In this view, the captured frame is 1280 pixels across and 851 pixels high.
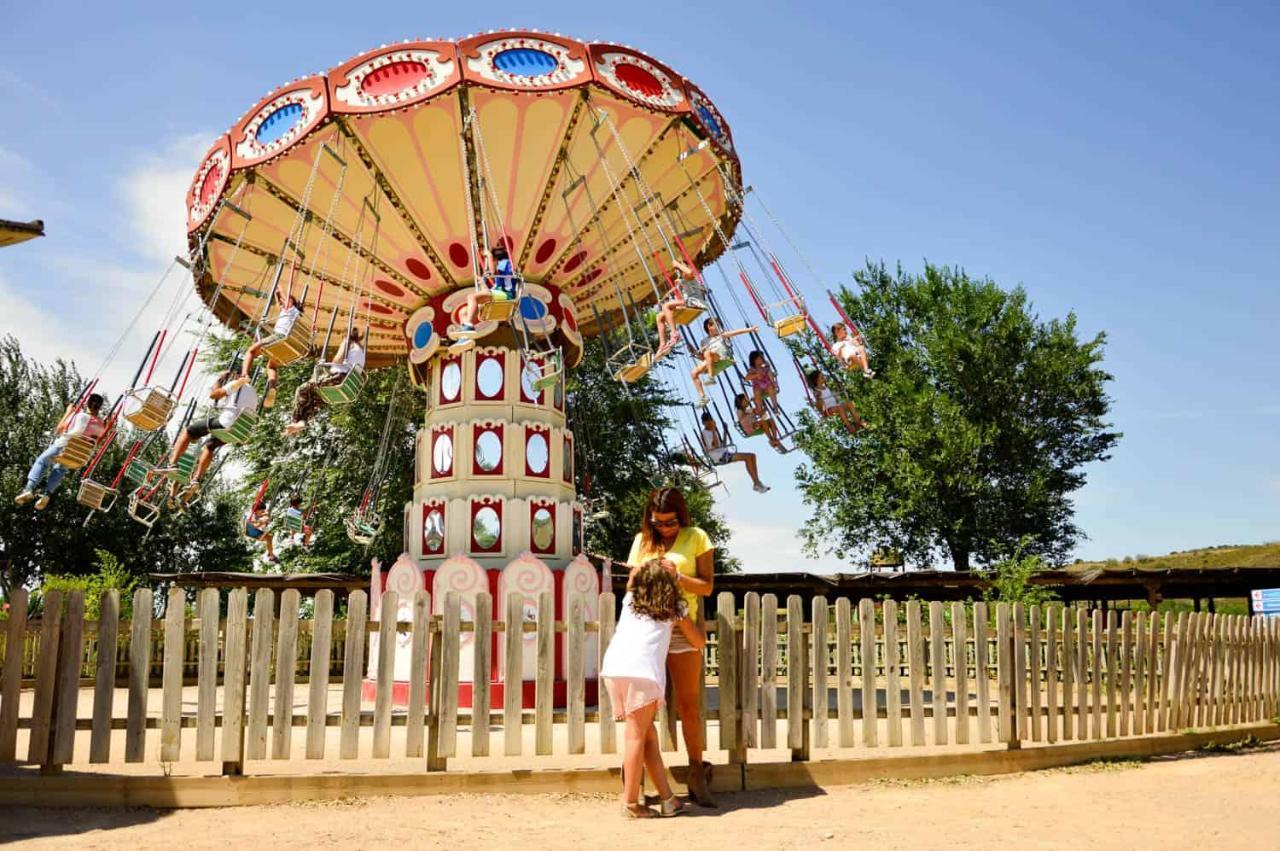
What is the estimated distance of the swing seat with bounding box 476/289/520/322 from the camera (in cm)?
1115

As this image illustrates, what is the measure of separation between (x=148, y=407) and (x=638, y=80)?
6.86m

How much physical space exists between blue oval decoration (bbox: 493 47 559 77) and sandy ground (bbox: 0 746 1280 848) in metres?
8.45

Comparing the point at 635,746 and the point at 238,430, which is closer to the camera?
the point at 635,746

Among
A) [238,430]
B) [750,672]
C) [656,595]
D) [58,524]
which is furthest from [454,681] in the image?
[58,524]

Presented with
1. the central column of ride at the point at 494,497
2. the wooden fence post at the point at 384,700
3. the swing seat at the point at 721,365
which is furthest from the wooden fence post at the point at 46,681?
the swing seat at the point at 721,365

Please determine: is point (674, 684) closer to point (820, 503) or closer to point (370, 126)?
point (370, 126)

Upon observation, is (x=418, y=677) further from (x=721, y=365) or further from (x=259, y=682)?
(x=721, y=365)

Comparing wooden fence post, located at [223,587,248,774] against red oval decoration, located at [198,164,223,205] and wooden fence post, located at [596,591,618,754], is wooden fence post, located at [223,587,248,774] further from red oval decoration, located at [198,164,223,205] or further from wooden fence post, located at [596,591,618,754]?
red oval decoration, located at [198,164,223,205]

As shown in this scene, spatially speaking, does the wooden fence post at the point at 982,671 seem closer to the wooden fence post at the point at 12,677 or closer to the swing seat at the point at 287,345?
the wooden fence post at the point at 12,677

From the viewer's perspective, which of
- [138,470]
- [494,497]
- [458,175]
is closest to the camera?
[458,175]

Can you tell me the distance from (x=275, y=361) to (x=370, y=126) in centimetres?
299

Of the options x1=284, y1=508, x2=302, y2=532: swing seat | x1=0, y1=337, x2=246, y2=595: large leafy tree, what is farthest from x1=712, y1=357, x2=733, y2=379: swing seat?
x1=0, y1=337, x2=246, y2=595: large leafy tree

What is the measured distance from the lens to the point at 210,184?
13.3 m

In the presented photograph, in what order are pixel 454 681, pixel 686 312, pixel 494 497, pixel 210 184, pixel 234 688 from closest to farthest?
pixel 234 688
pixel 454 681
pixel 686 312
pixel 210 184
pixel 494 497
